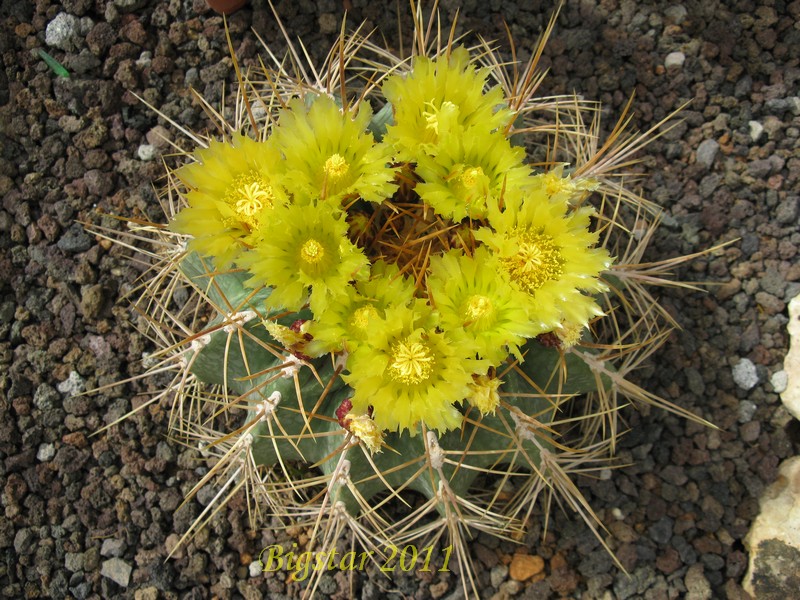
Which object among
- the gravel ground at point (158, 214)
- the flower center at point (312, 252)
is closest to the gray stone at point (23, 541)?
the gravel ground at point (158, 214)

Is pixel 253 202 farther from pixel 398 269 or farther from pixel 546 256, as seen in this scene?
pixel 546 256

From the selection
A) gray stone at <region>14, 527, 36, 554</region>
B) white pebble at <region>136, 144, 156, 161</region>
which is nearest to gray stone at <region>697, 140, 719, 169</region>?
white pebble at <region>136, 144, 156, 161</region>

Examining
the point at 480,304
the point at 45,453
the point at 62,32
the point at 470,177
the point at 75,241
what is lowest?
the point at 45,453

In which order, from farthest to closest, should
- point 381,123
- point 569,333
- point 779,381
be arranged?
point 779,381, point 381,123, point 569,333

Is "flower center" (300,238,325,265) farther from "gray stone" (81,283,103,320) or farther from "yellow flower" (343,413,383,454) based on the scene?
"gray stone" (81,283,103,320)

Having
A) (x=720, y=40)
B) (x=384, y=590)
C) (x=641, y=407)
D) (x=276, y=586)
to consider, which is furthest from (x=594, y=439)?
(x=720, y=40)

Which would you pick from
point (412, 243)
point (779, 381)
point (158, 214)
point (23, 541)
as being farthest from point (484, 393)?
point (23, 541)
